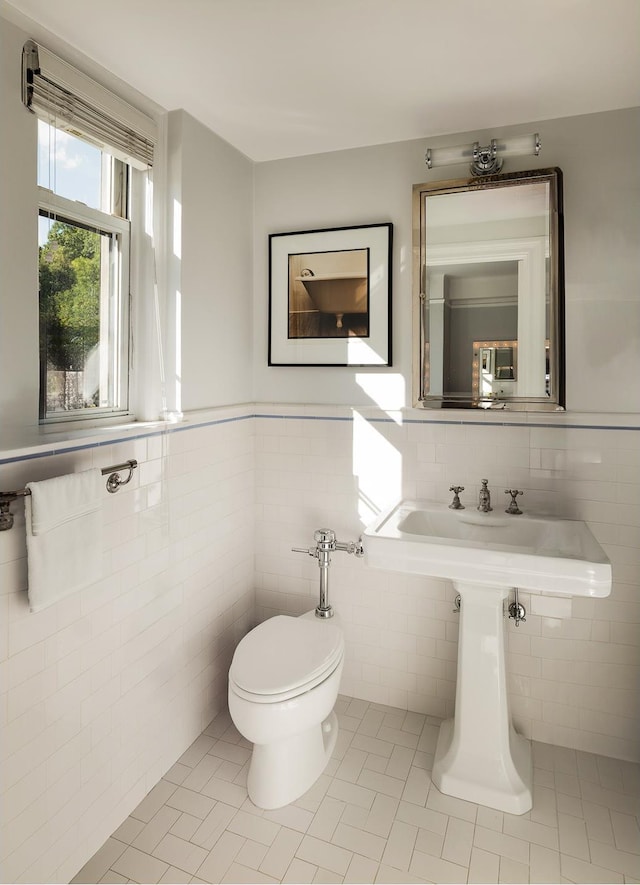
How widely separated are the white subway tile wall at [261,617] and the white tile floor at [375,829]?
0.04 ft

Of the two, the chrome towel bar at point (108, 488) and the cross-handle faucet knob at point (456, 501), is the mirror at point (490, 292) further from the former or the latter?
the chrome towel bar at point (108, 488)

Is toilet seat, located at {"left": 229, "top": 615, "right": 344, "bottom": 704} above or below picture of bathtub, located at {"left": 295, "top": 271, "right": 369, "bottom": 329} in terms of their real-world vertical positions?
below

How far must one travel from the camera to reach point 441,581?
7.50 ft

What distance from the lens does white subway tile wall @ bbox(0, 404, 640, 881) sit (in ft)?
4.94

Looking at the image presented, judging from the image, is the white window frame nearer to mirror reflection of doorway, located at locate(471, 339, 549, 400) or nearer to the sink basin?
the sink basin

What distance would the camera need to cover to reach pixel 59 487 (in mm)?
1407

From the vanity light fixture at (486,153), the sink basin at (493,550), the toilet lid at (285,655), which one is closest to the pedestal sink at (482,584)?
the sink basin at (493,550)

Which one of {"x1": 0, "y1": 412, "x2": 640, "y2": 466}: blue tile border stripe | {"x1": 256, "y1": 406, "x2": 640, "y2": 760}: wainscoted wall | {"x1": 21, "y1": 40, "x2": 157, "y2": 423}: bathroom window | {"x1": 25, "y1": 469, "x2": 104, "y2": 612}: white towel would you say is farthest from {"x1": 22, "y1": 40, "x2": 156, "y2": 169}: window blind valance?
{"x1": 256, "y1": 406, "x2": 640, "y2": 760}: wainscoted wall

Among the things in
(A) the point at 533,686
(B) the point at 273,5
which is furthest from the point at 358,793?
(B) the point at 273,5

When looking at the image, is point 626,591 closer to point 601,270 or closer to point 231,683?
point 601,270

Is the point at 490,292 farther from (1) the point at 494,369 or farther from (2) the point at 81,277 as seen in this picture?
(2) the point at 81,277

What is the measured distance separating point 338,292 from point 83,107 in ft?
3.66

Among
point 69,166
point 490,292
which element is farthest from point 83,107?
point 490,292

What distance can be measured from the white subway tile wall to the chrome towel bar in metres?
0.05
